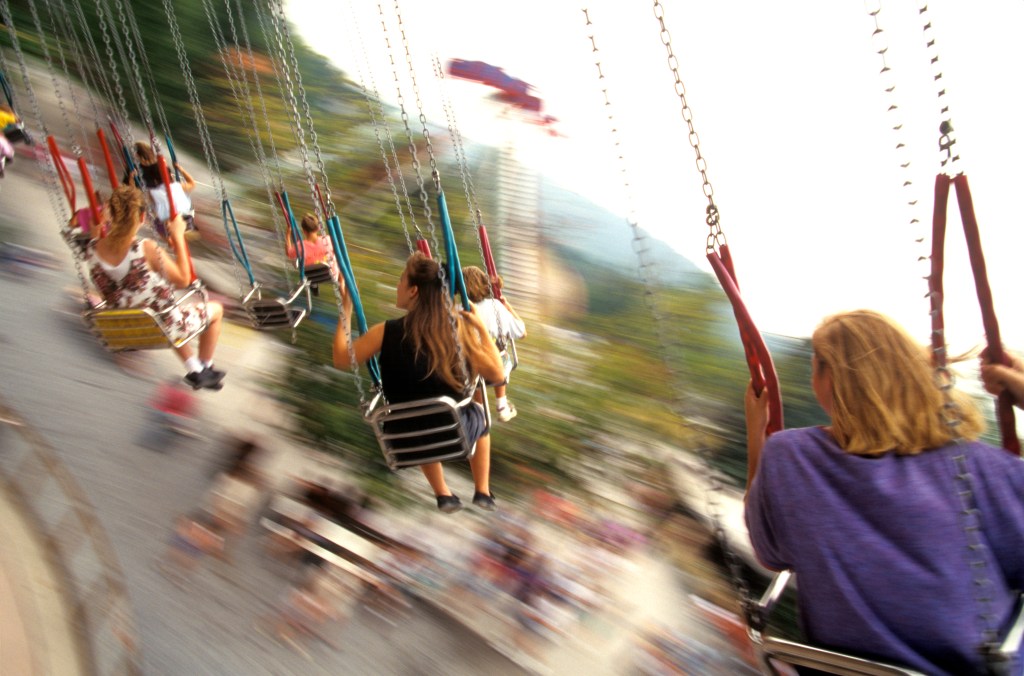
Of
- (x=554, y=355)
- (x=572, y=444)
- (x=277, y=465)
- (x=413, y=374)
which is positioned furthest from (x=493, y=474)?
(x=413, y=374)

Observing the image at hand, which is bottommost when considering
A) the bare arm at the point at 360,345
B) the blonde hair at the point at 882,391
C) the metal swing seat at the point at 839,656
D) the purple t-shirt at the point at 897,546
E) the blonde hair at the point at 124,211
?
the metal swing seat at the point at 839,656

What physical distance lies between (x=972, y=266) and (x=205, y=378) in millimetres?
2663

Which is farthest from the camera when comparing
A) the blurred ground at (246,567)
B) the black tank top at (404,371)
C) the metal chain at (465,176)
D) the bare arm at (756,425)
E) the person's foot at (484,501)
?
the blurred ground at (246,567)

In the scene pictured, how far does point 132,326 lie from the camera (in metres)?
2.68

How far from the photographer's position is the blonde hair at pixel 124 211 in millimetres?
2645

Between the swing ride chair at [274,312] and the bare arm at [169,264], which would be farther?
the swing ride chair at [274,312]

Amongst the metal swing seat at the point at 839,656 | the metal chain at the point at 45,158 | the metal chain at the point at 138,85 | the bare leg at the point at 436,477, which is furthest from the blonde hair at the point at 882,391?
the metal chain at the point at 45,158

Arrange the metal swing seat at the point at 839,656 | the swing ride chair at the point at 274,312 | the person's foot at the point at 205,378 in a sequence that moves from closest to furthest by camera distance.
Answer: the metal swing seat at the point at 839,656
the person's foot at the point at 205,378
the swing ride chair at the point at 274,312

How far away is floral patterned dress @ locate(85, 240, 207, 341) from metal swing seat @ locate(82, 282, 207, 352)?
2 centimetres

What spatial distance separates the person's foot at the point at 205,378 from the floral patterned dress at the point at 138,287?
33 cm

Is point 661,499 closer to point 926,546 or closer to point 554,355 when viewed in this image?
point 554,355

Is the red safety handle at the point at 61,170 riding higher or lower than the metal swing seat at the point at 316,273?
higher

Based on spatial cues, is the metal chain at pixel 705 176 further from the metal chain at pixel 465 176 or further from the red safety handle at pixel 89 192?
the red safety handle at pixel 89 192

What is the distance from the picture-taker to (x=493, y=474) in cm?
433
